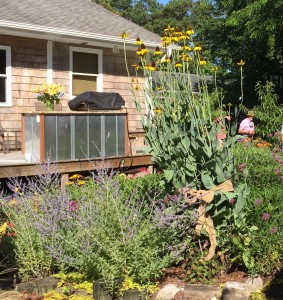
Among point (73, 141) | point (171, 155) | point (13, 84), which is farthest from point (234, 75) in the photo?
point (171, 155)

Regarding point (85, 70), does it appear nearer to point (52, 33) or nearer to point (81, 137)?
point (52, 33)

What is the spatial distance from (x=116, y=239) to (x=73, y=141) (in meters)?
5.33

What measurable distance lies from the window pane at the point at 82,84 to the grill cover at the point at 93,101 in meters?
1.91

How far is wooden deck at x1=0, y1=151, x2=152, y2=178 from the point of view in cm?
846

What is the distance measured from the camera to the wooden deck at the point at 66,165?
27.8 feet

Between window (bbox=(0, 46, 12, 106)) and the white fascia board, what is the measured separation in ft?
1.61

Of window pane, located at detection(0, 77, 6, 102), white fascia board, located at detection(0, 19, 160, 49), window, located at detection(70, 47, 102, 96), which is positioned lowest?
window pane, located at detection(0, 77, 6, 102)

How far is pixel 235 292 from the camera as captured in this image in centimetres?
424

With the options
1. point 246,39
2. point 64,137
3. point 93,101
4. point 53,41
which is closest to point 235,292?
point 64,137

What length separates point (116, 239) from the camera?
4473mm

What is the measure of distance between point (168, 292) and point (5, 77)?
893 centimetres

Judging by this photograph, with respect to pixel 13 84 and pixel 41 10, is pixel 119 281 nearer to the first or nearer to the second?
pixel 13 84

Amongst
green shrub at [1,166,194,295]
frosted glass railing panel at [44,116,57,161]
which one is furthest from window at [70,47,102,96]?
green shrub at [1,166,194,295]

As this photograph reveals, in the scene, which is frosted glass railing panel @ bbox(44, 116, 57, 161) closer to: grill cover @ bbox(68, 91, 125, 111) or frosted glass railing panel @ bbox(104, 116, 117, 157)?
frosted glass railing panel @ bbox(104, 116, 117, 157)
